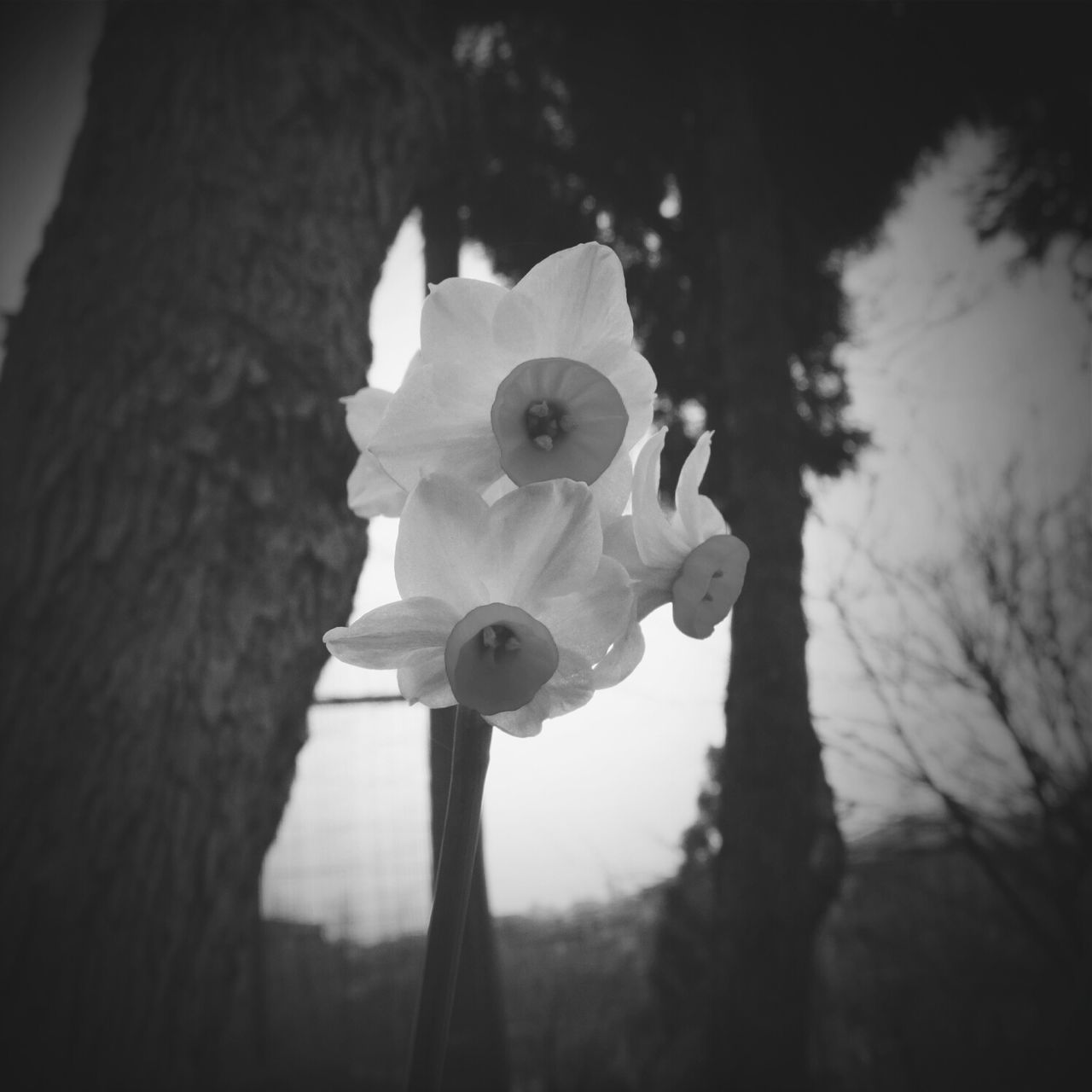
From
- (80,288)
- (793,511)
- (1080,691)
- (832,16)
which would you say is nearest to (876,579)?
(793,511)

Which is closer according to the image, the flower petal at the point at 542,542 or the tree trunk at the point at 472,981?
the flower petal at the point at 542,542

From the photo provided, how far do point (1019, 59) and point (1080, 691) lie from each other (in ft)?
6.05

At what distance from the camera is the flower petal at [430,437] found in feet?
0.65

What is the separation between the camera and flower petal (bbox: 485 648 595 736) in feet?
0.62

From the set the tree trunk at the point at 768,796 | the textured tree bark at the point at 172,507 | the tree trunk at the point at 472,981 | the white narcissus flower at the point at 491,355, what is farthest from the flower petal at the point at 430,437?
the tree trunk at the point at 768,796

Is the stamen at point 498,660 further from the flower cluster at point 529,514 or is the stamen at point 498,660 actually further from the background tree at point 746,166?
the background tree at point 746,166

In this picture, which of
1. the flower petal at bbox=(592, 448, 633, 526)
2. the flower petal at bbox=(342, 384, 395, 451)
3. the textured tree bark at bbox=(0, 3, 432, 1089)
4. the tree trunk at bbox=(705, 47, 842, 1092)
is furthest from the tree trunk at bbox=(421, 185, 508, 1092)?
the flower petal at bbox=(592, 448, 633, 526)

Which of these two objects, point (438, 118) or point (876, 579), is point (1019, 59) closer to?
point (876, 579)

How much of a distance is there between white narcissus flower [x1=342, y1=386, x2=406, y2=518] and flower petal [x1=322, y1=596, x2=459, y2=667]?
7 centimetres

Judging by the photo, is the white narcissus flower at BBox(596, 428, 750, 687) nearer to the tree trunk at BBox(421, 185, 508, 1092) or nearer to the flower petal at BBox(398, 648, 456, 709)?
the flower petal at BBox(398, 648, 456, 709)

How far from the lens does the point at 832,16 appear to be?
6.64 ft

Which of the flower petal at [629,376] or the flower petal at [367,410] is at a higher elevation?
the flower petal at [367,410]

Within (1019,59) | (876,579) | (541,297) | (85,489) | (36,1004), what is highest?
(1019,59)

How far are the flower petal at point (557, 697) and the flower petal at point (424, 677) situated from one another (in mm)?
20
